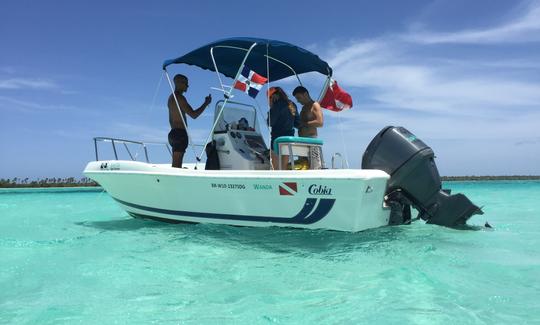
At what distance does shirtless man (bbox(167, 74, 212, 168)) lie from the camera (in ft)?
22.1

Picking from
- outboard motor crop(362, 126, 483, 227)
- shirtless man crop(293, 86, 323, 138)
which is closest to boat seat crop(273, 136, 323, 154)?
shirtless man crop(293, 86, 323, 138)

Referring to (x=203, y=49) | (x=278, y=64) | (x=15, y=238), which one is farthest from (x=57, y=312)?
(x=278, y=64)

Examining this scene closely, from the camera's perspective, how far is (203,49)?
6484mm

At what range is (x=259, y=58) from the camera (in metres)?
7.55

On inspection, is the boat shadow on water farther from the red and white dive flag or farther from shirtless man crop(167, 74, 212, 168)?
the red and white dive flag

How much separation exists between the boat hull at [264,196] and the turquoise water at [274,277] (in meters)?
0.22

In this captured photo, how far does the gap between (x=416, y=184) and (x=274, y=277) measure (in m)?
2.45

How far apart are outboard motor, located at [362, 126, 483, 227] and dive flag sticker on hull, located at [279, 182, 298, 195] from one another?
40.9 inches

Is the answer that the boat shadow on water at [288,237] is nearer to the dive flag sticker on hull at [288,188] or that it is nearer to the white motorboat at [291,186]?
the white motorboat at [291,186]

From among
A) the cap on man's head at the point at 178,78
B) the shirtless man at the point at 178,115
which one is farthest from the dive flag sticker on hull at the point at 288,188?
the cap on man's head at the point at 178,78

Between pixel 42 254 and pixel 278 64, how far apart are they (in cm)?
507

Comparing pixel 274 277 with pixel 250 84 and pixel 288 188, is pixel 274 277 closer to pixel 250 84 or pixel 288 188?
pixel 288 188

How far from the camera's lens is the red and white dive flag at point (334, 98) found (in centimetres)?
710

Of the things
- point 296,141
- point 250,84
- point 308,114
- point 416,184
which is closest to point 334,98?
point 308,114
